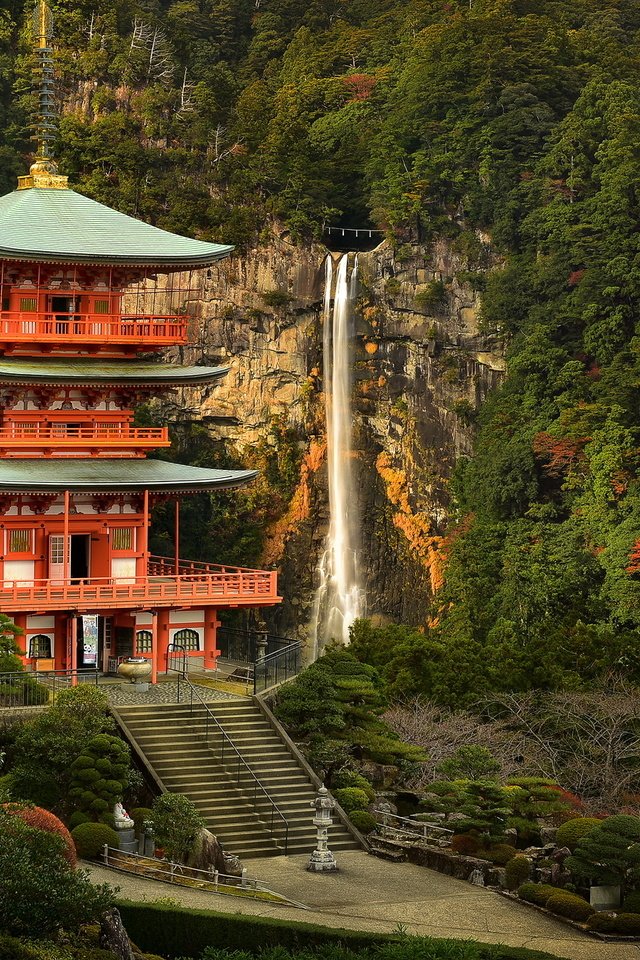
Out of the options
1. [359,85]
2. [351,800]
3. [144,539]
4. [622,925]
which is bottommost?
[622,925]

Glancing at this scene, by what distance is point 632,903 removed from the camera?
39.9 metres

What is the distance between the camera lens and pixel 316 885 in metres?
41.8

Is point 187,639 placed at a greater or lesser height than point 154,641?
lesser

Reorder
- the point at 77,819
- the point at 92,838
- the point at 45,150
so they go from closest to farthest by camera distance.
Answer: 1. the point at 92,838
2. the point at 77,819
3. the point at 45,150

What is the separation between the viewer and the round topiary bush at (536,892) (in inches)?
1587

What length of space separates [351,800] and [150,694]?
20.0ft

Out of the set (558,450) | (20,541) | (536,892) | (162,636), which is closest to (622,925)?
(536,892)

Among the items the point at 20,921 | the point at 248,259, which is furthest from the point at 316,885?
the point at 248,259

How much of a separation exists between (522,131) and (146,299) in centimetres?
1647

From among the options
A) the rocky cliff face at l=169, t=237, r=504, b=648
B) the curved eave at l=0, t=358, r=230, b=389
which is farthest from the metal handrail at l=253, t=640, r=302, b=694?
the rocky cliff face at l=169, t=237, r=504, b=648

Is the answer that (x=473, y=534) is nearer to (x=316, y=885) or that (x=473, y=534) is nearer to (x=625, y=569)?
(x=625, y=569)

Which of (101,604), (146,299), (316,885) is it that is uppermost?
(146,299)

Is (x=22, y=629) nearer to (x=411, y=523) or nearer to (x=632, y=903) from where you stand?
(x=632, y=903)

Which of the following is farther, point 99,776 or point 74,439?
point 74,439
